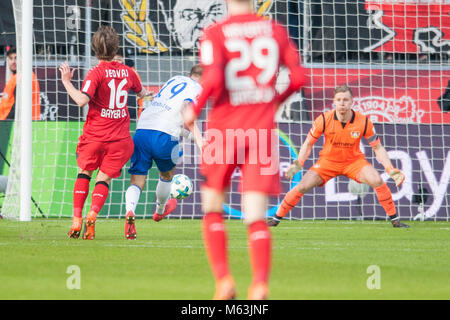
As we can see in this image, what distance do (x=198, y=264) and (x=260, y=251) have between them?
1.99 meters

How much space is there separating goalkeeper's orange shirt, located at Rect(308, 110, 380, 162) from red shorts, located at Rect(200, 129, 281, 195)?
21.3ft

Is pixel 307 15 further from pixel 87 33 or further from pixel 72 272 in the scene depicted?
pixel 72 272

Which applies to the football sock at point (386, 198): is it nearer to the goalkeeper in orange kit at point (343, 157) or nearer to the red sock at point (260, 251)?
the goalkeeper in orange kit at point (343, 157)

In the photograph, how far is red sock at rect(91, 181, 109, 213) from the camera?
8242 millimetres

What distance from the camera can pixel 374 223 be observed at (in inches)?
482

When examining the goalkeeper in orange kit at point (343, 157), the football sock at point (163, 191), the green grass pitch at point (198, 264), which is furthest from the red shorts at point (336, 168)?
the football sock at point (163, 191)

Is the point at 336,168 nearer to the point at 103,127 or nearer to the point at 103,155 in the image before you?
the point at 103,155

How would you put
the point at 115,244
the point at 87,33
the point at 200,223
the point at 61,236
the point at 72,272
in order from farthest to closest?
the point at 87,33, the point at 200,223, the point at 61,236, the point at 115,244, the point at 72,272

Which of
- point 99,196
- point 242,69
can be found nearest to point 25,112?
point 99,196

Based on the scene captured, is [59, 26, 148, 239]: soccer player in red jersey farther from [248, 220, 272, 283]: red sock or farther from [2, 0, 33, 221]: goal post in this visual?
[248, 220, 272, 283]: red sock

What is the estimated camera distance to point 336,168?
1116cm

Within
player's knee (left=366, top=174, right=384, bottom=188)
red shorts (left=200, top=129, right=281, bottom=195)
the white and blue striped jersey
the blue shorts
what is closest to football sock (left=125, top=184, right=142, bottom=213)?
the blue shorts
